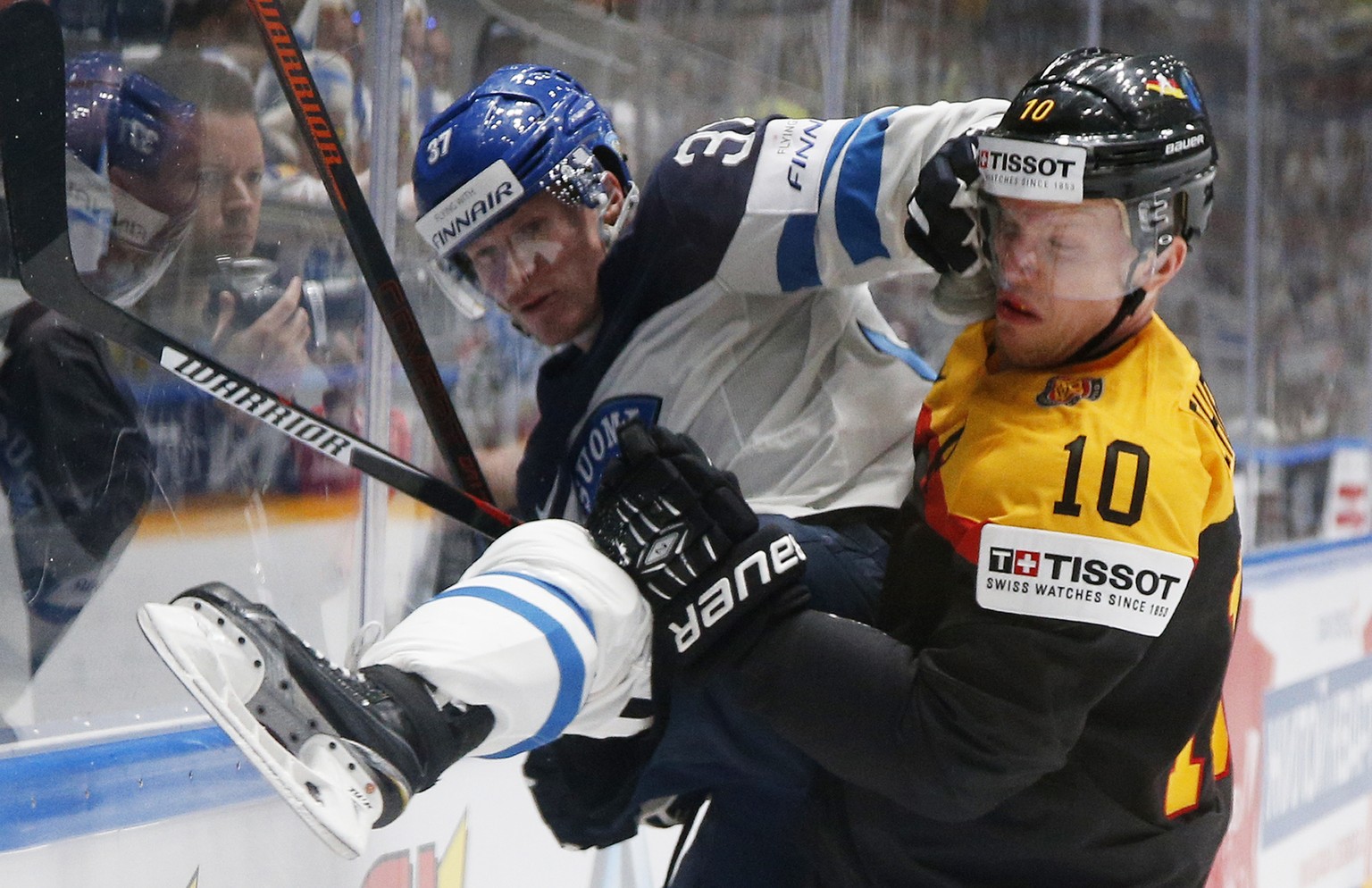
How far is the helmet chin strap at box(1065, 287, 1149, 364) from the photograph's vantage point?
1335mm

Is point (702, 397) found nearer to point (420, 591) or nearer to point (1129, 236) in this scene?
point (1129, 236)

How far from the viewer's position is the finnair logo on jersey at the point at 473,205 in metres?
1.64

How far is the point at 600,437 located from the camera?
1.73m

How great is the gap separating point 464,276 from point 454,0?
0.57 meters

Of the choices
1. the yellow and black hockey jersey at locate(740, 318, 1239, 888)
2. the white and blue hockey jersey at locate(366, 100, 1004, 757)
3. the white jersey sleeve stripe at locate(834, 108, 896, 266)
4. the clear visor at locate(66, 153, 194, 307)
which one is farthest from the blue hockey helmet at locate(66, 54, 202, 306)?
the yellow and black hockey jersey at locate(740, 318, 1239, 888)

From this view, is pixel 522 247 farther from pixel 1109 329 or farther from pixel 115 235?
pixel 1109 329

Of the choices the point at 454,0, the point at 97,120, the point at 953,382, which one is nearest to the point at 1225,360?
the point at 454,0

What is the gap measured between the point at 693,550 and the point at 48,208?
79cm

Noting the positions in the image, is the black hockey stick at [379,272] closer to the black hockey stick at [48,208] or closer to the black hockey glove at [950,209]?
the black hockey stick at [48,208]

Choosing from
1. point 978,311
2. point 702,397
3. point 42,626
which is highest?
point 978,311

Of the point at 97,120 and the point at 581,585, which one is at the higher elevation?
the point at 97,120

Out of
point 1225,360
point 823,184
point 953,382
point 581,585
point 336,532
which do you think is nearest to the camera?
point 581,585

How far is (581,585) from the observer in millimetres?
1278

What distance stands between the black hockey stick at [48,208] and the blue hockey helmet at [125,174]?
42 millimetres
